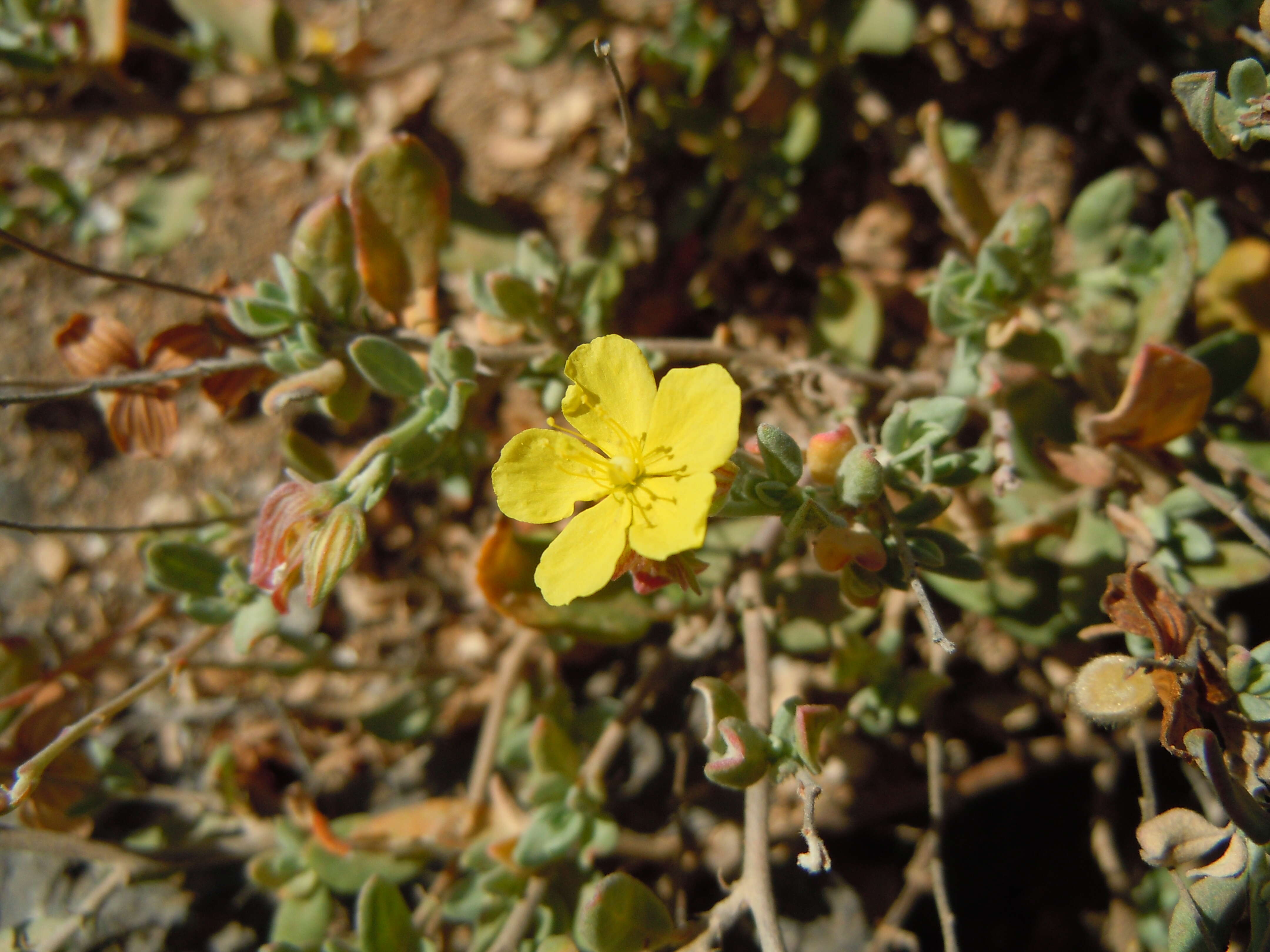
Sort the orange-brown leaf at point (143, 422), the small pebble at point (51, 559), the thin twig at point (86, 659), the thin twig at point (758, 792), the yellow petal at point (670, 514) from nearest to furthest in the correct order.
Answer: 1. the yellow petal at point (670, 514)
2. the thin twig at point (758, 792)
3. the orange-brown leaf at point (143, 422)
4. the thin twig at point (86, 659)
5. the small pebble at point (51, 559)

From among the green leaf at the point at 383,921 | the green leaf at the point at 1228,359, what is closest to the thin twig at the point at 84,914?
the green leaf at the point at 383,921

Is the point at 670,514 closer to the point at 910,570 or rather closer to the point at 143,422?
the point at 910,570

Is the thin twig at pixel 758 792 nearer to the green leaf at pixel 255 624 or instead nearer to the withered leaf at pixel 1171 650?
the withered leaf at pixel 1171 650

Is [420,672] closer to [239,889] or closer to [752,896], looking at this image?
[239,889]

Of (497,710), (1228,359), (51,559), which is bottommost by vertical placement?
(497,710)

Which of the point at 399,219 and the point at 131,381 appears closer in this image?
the point at 131,381

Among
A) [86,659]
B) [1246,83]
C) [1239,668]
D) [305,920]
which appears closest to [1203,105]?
[1246,83]
